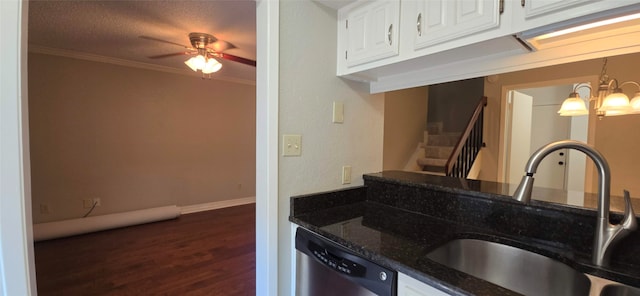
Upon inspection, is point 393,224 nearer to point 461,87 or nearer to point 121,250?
point 121,250

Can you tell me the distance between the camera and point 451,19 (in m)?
1.15

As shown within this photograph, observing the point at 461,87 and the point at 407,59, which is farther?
the point at 461,87

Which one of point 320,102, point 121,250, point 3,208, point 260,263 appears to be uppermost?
point 320,102

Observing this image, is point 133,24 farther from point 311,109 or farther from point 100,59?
point 311,109

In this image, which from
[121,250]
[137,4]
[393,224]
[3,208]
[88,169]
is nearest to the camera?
[3,208]

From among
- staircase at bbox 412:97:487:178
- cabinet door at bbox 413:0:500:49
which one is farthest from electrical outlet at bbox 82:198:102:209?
staircase at bbox 412:97:487:178

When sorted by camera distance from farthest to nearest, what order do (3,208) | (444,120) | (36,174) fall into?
(444,120) → (36,174) → (3,208)

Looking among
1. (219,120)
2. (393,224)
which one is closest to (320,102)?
(393,224)

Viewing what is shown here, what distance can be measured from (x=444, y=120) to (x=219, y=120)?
4056 millimetres

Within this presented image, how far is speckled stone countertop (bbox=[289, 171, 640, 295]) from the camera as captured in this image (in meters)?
0.94

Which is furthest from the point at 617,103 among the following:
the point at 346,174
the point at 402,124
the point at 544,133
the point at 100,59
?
the point at 100,59

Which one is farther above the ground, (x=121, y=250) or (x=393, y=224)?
(x=393, y=224)

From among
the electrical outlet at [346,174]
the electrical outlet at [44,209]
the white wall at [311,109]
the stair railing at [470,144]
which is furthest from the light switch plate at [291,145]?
the electrical outlet at [44,209]

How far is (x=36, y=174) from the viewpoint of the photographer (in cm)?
329
